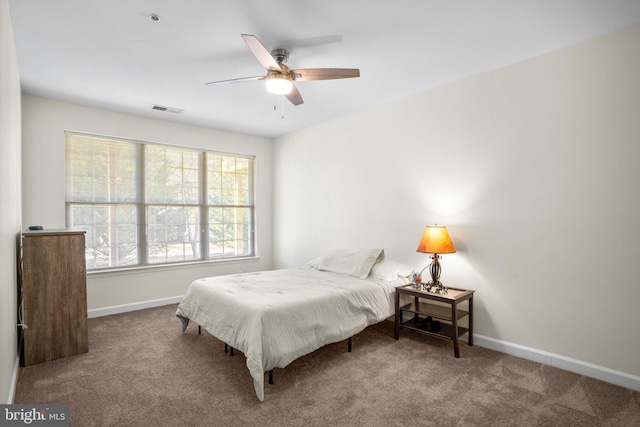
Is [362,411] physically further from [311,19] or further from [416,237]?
[311,19]

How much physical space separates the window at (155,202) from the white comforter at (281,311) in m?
1.75

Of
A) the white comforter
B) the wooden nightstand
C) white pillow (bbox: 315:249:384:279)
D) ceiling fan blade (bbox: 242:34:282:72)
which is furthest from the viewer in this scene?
white pillow (bbox: 315:249:384:279)

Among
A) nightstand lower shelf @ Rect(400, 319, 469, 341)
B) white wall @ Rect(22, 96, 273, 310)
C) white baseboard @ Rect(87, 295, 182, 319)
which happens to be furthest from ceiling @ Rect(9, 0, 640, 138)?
white baseboard @ Rect(87, 295, 182, 319)

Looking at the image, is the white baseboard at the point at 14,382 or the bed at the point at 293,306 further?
the bed at the point at 293,306

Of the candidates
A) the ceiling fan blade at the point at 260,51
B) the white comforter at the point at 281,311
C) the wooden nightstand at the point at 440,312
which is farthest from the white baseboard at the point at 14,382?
the wooden nightstand at the point at 440,312

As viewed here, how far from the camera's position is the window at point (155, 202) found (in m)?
4.34

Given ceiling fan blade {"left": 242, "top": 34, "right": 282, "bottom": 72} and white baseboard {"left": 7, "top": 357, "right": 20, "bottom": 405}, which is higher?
ceiling fan blade {"left": 242, "top": 34, "right": 282, "bottom": 72}

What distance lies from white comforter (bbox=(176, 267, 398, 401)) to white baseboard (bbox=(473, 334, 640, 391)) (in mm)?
999

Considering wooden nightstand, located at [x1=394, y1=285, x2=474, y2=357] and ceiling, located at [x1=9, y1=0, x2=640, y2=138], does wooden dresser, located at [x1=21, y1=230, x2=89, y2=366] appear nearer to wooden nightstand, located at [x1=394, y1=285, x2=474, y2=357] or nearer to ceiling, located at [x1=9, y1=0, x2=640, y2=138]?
ceiling, located at [x1=9, y1=0, x2=640, y2=138]

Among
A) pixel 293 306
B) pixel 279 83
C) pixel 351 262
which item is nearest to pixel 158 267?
pixel 351 262

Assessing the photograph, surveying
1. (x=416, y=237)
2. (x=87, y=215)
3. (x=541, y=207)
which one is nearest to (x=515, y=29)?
(x=541, y=207)

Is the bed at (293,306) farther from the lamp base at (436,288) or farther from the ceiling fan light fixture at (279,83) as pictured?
the ceiling fan light fixture at (279,83)

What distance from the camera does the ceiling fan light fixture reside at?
2678 mm

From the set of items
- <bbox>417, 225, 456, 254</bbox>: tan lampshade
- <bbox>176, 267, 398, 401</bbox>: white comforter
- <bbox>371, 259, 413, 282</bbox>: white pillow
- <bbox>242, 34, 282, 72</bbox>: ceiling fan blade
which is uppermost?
<bbox>242, 34, 282, 72</bbox>: ceiling fan blade
